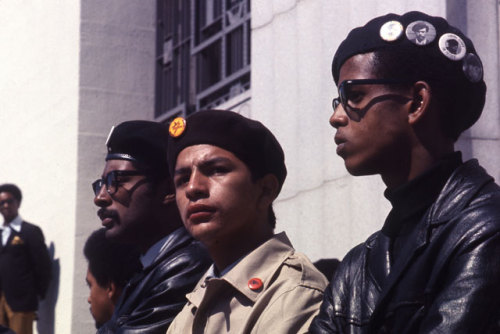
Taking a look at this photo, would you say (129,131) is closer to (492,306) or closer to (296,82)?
(296,82)

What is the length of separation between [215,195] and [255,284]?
395 millimetres

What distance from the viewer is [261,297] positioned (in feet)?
14.6

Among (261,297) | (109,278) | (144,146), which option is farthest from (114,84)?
(261,297)

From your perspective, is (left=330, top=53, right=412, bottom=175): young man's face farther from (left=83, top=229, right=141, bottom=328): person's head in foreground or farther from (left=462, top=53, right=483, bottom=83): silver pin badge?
(left=83, top=229, right=141, bottom=328): person's head in foreground

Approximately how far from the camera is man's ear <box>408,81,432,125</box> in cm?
374

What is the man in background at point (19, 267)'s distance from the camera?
1215 cm

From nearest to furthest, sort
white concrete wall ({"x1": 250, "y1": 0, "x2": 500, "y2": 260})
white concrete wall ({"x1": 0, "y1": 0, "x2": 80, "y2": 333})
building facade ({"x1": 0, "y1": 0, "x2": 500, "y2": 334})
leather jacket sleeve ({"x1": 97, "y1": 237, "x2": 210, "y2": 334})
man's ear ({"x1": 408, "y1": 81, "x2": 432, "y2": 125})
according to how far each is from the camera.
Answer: man's ear ({"x1": 408, "y1": 81, "x2": 432, "y2": 125})
leather jacket sleeve ({"x1": 97, "y1": 237, "x2": 210, "y2": 334})
white concrete wall ({"x1": 250, "y1": 0, "x2": 500, "y2": 260})
building facade ({"x1": 0, "y1": 0, "x2": 500, "y2": 334})
white concrete wall ({"x1": 0, "y1": 0, "x2": 80, "y2": 333})

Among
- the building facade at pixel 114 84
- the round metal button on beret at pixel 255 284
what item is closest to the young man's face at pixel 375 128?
the round metal button on beret at pixel 255 284

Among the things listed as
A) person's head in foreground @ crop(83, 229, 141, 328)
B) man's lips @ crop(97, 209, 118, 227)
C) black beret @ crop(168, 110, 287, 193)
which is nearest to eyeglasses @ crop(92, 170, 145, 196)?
man's lips @ crop(97, 209, 118, 227)

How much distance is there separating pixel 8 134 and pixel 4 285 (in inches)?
74.8

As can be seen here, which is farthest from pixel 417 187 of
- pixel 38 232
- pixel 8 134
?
pixel 8 134

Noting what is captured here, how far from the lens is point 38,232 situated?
483 inches

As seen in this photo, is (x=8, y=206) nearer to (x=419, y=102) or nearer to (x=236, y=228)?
(x=236, y=228)

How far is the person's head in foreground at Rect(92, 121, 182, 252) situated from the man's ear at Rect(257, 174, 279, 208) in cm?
108
